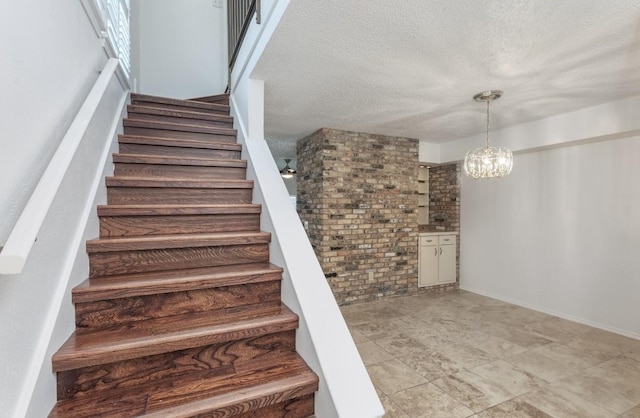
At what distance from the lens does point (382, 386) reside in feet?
7.61

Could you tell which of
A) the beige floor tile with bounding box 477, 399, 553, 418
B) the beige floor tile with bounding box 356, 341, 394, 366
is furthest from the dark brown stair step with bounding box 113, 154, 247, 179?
the beige floor tile with bounding box 477, 399, 553, 418

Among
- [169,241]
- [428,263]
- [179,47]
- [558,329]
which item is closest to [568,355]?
[558,329]

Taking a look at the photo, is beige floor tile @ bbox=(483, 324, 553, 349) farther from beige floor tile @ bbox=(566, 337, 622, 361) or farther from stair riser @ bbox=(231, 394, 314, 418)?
stair riser @ bbox=(231, 394, 314, 418)

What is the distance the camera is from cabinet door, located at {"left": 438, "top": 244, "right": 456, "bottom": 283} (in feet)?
16.3

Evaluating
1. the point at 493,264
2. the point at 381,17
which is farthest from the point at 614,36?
the point at 493,264

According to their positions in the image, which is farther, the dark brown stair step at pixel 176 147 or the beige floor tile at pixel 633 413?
the dark brown stair step at pixel 176 147

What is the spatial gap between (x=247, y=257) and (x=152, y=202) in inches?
30.8

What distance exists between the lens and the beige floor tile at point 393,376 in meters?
2.32

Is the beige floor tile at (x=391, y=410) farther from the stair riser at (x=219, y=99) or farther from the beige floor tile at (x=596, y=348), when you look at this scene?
the stair riser at (x=219, y=99)

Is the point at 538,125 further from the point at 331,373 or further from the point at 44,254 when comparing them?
the point at 44,254

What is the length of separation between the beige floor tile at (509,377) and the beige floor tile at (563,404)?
66mm

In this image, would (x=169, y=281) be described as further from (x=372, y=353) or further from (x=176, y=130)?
(x=372, y=353)

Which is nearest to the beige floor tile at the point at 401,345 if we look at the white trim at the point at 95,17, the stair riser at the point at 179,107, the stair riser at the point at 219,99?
the stair riser at the point at 179,107

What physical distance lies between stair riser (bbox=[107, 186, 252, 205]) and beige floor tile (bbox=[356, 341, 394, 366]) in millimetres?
1744
